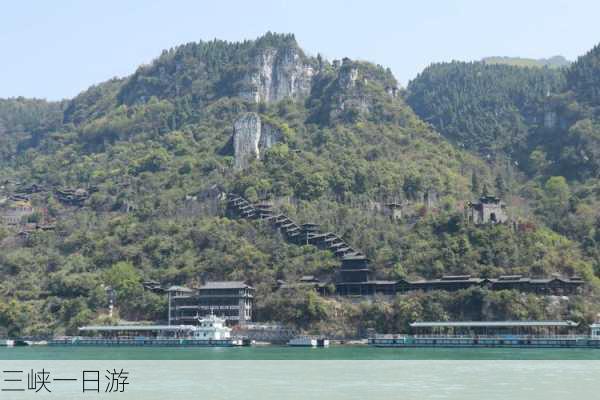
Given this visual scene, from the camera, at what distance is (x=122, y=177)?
16800 centimetres

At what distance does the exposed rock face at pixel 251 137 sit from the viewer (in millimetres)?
166500

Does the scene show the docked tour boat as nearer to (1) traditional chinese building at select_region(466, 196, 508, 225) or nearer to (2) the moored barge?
(2) the moored barge

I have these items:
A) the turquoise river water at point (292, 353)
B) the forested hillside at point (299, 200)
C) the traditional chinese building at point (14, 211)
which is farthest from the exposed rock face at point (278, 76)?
the turquoise river water at point (292, 353)

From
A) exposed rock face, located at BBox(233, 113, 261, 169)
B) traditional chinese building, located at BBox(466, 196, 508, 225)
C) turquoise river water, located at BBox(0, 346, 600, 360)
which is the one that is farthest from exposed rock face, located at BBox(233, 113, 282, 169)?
turquoise river water, located at BBox(0, 346, 600, 360)

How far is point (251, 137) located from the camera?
550ft

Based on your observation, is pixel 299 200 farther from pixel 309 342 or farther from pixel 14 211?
pixel 14 211

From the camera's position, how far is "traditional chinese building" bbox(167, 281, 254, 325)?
118438 mm

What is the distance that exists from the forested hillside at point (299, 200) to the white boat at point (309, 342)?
12.5ft

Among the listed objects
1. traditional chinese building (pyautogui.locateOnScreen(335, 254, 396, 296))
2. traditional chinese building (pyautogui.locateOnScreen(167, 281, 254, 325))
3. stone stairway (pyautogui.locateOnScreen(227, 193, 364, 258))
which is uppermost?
stone stairway (pyautogui.locateOnScreen(227, 193, 364, 258))

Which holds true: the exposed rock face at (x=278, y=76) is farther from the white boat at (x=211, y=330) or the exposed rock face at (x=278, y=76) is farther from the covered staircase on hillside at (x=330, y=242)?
the white boat at (x=211, y=330)

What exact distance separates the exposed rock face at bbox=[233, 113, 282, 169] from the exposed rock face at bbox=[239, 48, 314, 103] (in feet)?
81.7

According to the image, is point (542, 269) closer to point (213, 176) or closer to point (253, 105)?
point (213, 176)
